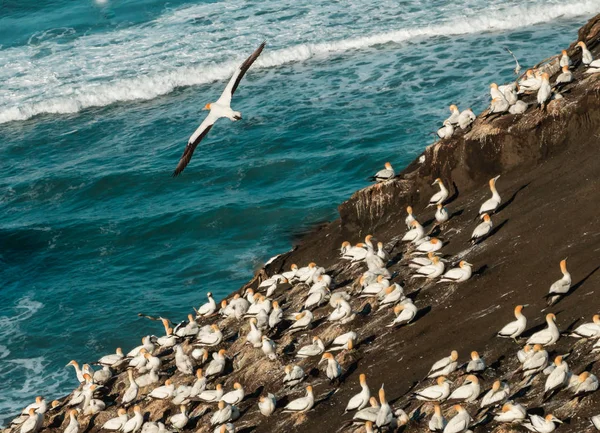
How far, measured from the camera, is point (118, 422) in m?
21.5

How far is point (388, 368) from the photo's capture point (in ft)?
62.2

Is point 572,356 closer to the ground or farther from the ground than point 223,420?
farther from the ground

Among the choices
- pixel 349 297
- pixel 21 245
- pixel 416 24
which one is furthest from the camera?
pixel 416 24

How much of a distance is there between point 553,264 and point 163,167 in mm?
24336

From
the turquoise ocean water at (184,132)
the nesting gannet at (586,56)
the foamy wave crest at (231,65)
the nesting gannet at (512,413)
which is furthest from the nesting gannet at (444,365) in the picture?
the foamy wave crest at (231,65)

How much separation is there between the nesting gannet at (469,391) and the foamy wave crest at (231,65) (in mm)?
35773

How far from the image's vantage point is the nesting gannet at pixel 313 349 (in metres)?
20.1

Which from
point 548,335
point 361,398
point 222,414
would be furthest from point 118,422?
point 548,335

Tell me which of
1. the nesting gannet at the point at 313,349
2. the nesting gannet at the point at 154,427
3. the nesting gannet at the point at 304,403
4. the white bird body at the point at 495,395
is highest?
the white bird body at the point at 495,395

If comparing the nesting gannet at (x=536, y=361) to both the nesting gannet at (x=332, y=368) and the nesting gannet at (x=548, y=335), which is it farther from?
the nesting gannet at (x=332, y=368)

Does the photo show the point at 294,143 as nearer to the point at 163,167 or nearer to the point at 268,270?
the point at 163,167

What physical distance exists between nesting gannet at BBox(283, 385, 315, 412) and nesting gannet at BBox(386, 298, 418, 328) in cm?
217

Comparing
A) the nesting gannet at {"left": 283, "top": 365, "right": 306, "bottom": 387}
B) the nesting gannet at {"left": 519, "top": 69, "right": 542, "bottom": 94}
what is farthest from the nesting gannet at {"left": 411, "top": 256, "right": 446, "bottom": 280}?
the nesting gannet at {"left": 519, "top": 69, "right": 542, "bottom": 94}

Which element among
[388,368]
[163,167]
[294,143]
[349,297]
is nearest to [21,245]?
[163,167]
